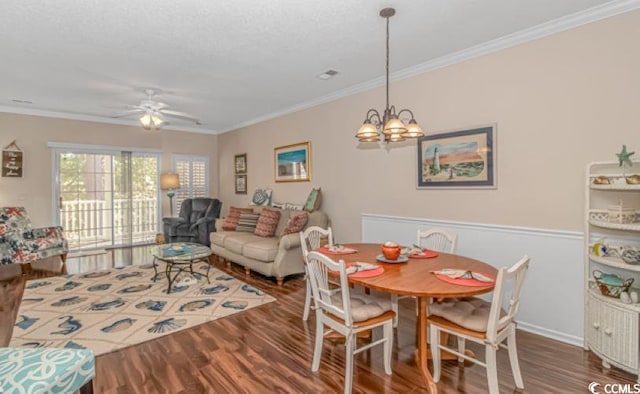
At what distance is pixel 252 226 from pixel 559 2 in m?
4.79

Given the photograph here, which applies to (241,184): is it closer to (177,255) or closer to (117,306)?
(177,255)

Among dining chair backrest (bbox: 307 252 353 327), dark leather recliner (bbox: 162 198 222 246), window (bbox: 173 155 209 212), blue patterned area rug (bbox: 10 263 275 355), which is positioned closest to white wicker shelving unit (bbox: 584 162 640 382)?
dining chair backrest (bbox: 307 252 353 327)

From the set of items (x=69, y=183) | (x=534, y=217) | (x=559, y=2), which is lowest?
(x=534, y=217)

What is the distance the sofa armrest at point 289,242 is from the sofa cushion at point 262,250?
0.17 metres

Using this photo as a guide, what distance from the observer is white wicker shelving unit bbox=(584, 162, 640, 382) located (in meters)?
2.16

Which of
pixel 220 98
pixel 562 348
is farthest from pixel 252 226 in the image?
pixel 562 348

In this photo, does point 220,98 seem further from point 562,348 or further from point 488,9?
point 562,348

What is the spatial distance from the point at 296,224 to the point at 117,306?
2359 millimetres

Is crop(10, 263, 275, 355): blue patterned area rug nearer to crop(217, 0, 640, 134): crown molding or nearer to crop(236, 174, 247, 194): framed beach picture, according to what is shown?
crop(236, 174, 247, 194): framed beach picture

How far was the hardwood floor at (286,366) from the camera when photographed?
2156 millimetres

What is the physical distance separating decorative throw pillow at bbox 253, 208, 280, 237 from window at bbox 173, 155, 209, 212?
10.7 feet

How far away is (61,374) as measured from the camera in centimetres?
156

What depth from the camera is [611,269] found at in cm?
254

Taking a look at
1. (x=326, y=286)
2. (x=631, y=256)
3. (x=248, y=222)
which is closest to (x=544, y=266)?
(x=631, y=256)
